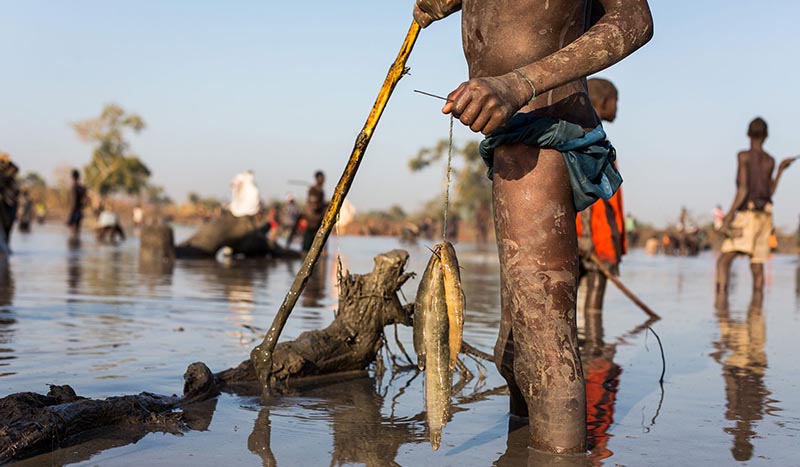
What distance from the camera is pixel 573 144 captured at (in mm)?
2984

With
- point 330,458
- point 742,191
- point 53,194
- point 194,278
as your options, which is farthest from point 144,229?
point 53,194

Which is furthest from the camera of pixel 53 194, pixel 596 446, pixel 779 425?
pixel 53 194

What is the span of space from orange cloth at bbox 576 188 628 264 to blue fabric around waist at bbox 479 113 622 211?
517cm

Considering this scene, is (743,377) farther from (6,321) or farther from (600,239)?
(6,321)

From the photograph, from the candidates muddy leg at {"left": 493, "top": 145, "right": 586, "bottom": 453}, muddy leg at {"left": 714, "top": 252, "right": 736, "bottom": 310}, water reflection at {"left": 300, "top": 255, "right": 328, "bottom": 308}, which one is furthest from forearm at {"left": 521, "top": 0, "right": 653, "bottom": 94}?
muddy leg at {"left": 714, "top": 252, "right": 736, "bottom": 310}

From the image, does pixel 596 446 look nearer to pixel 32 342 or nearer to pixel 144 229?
pixel 32 342

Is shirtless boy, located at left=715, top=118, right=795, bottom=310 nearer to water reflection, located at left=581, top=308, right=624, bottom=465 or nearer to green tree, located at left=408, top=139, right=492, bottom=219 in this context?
water reflection, located at left=581, top=308, right=624, bottom=465

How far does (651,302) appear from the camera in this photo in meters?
10.8

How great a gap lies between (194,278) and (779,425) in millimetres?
9413

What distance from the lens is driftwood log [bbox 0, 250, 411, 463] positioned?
2.90 meters

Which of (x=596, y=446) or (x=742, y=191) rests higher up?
(x=742, y=191)

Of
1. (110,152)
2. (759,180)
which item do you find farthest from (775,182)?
(110,152)

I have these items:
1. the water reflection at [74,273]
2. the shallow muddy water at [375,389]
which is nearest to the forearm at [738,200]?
the shallow muddy water at [375,389]

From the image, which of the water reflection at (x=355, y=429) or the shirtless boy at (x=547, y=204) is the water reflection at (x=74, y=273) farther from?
the shirtless boy at (x=547, y=204)
